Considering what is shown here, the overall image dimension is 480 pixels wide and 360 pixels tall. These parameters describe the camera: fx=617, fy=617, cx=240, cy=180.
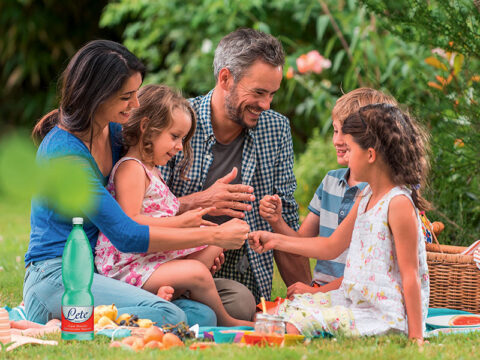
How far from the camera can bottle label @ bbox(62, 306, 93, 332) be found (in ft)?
7.14

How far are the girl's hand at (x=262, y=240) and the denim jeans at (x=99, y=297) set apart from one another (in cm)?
44

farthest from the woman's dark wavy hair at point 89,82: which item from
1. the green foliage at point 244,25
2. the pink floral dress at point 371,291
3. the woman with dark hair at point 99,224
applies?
the green foliage at point 244,25

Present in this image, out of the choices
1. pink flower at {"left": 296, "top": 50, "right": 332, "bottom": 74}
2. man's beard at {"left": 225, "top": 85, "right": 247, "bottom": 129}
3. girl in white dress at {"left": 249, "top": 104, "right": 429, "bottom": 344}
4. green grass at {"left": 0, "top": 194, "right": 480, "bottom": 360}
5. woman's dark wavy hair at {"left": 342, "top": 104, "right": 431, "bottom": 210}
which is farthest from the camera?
pink flower at {"left": 296, "top": 50, "right": 332, "bottom": 74}

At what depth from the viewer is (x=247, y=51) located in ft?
10.2

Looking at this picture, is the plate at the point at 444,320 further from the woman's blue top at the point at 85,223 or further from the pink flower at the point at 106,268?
the pink flower at the point at 106,268

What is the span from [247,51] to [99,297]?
141cm

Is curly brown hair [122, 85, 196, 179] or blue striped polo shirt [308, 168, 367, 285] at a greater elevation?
curly brown hair [122, 85, 196, 179]

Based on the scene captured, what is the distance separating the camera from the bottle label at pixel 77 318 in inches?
85.7

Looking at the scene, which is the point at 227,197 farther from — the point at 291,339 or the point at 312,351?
the point at 312,351

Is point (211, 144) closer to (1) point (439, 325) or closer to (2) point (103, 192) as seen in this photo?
(2) point (103, 192)

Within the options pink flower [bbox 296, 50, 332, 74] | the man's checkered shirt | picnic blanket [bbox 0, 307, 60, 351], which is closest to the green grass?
picnic blanket [bbox 0, 307, 60, 351]

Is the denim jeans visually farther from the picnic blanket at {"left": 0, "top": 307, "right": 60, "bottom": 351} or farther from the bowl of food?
the bowl of food

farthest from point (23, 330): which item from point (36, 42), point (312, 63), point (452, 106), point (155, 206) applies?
point (36, 42)

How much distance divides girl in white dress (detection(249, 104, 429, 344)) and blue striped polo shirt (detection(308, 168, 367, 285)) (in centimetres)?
47
